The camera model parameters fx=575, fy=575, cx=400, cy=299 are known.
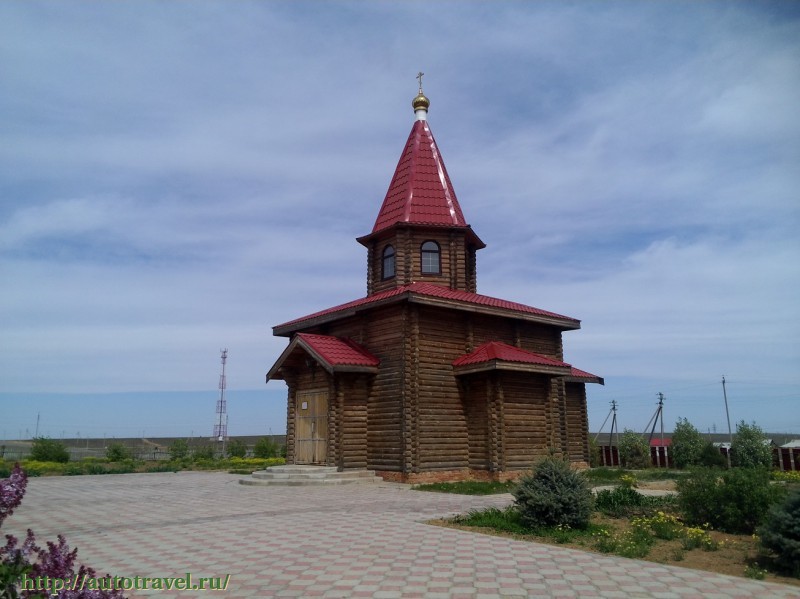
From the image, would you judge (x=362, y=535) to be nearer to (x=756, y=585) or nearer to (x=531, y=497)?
(x=531, y=497)

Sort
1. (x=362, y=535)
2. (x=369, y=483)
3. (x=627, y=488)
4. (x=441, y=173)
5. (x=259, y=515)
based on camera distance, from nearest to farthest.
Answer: (x=362, y=535) < (x=259, y=515) < (x=627, y=488) < (x=369, y=483) < (x=441, y=173)

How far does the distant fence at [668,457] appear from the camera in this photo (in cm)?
1997

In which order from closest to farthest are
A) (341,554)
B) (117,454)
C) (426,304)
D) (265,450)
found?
1. (341,554)
2. (426,304)
3. (265,450)
4. (117,454)

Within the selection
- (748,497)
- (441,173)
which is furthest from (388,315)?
(748,497)

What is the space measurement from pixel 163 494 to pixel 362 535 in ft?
26.1

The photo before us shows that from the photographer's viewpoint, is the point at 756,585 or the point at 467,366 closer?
the point at 756,585

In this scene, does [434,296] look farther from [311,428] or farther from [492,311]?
[311,428]

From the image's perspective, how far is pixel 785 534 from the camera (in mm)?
6035

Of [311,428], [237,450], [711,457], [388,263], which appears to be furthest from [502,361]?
[237,450]

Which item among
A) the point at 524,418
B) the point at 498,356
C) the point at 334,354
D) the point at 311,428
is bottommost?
the point at 311,428

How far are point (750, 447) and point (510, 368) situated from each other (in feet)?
33.8

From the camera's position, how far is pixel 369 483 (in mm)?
15703

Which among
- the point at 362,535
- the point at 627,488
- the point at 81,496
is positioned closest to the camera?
the point at 362,535

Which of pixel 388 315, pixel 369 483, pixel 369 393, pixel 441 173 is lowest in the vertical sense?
pixel 369 483
